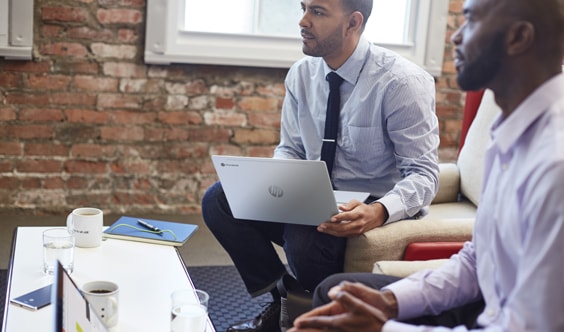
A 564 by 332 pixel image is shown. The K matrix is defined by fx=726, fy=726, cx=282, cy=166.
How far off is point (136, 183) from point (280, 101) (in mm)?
774

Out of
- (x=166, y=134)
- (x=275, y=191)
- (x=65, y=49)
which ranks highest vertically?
(x=65, y=49)

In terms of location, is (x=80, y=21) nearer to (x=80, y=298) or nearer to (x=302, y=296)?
(x=302, y=296)

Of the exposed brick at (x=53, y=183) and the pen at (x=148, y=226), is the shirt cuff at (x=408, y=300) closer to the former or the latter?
the pen at (x=148, y=226)

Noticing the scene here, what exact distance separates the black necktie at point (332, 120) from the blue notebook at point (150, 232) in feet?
1.50

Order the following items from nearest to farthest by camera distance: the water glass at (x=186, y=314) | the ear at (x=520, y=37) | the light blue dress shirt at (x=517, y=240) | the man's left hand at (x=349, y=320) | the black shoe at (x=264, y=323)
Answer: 1. the light blue dress shirt at (x=517, y=240)
2. the ear at (x=520, y=37)
3. the man's left hand at (x=349, y=320)
4. the water glass at (x=186, y=314)
5. the black shoe at (x=264, y=323)

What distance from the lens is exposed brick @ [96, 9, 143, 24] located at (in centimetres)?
317

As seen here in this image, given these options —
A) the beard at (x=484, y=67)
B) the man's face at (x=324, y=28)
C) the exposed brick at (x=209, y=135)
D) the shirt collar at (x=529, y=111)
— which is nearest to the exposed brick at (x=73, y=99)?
the exposed brick at (x=209, y=135)

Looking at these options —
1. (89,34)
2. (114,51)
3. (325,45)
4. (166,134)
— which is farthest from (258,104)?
(325,45)

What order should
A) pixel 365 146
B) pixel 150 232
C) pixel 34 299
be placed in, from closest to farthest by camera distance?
pixel 34 299 < pixel 150 232 < pixel 365 146

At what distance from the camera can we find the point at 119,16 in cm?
318

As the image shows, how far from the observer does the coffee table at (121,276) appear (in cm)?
147

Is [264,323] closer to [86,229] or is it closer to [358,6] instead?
[86,229]

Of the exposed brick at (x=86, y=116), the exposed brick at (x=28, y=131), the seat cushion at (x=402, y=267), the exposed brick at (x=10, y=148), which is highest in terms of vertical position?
the exposed brick at (x=86, y=116)

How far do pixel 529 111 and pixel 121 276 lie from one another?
101 cm
